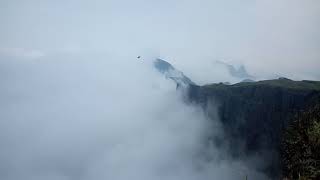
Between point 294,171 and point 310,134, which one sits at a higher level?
point 310,134

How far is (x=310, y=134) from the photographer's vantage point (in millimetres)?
77188

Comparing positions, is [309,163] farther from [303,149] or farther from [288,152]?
[288,152]

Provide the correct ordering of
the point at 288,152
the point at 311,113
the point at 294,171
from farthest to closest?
the point at 311,113 → the point at 288,152 → the point at 294,171

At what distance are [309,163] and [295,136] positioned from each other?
10.3 meters

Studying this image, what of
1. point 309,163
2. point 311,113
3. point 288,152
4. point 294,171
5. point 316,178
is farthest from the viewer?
point 311,113

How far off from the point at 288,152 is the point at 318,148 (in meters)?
12.5

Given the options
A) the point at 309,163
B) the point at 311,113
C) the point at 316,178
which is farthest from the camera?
the point at 311,113

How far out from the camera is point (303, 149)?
3105 inches

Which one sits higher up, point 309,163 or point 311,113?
point 311,113

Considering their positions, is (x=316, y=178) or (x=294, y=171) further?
(x=294, y=171)

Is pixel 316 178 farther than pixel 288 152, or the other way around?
pixel 288 152

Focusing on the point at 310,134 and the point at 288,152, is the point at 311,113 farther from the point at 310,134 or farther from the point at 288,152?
the point at 310,134

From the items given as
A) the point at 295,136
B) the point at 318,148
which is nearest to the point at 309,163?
the point at 318,148

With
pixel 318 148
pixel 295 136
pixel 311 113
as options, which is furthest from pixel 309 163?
pixel 311 113
